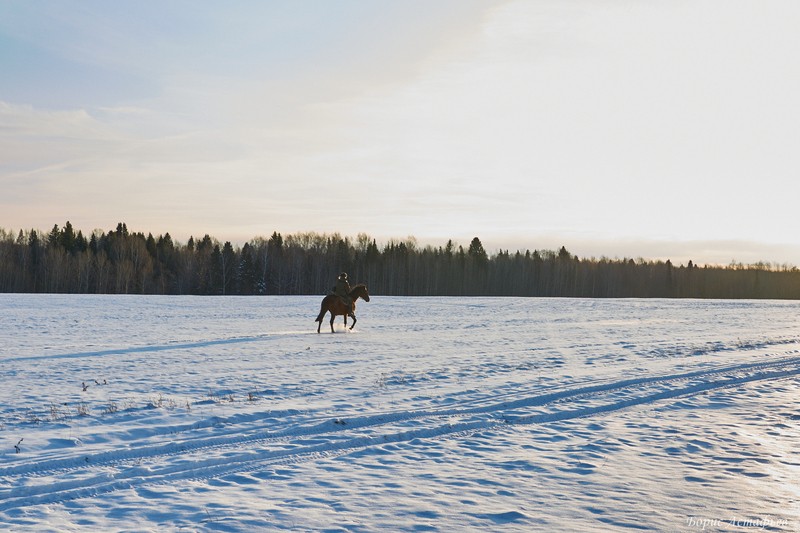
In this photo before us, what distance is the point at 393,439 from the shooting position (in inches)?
362

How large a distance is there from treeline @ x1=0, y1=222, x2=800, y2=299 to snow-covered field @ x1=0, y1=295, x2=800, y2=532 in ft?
268

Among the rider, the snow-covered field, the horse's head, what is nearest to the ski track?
the snow-covered field

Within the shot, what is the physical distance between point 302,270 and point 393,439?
100565 millimetres

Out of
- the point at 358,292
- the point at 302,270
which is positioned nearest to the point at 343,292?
the point at 358,292

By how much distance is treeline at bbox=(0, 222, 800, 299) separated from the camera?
95.7m

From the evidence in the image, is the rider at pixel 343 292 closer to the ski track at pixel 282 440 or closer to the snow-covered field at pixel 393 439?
the snow-covered field at pixel 393 439

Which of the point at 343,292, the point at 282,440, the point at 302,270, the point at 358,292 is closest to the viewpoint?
the point at 282,440

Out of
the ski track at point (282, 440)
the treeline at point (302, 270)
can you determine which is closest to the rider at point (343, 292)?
the ski track at point (282, 440)

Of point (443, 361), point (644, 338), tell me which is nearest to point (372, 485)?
point (443, 361)

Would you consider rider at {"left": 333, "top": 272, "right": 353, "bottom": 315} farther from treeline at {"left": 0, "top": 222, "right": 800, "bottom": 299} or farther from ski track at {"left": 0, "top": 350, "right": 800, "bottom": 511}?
treeline at {"left": 0, "top": 222, "right": 800, "bottom": 299}

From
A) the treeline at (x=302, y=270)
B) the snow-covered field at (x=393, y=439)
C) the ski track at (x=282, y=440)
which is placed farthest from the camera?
the treeline at (x=302, y=270)

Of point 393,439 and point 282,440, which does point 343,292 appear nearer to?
point 393,439

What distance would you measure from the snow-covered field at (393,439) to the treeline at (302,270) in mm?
81771

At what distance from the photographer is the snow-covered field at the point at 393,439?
246 inches
